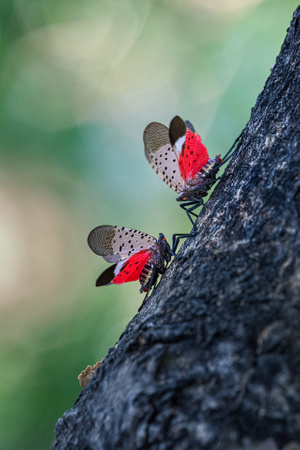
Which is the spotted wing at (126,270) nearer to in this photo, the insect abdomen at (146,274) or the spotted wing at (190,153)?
the insect abdomen at (146,274)

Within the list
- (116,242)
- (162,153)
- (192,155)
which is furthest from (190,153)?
(116,242)

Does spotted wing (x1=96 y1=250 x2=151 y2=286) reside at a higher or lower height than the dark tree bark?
higher

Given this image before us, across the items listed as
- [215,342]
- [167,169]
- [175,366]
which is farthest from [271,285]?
[167,169]

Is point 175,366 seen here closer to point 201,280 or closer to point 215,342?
point 215,342

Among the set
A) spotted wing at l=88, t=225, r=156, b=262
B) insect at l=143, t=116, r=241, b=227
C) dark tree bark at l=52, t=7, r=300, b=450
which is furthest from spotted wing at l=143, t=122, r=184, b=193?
dark tree bark at l=52, t=7, r=300, b=450

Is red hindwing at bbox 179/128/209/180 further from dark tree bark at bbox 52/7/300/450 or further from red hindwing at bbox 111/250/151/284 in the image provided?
dark tree bark at bbox 52/7/300/450

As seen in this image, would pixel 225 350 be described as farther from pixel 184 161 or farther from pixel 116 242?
pixel 184 161
